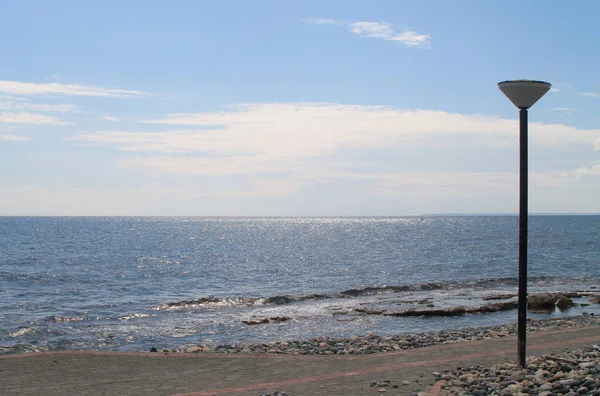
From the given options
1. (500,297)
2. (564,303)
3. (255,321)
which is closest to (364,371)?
(255,321)

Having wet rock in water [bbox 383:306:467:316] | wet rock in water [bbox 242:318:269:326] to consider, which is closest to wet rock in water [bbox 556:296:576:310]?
wet rock in water [bbox 383:306:467:316]

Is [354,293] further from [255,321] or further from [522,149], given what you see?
[522,149]

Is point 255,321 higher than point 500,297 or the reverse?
the reverse

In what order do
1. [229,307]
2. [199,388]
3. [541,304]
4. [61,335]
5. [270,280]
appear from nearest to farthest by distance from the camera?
[199,388] < [61,335] < [541,304] < [229,307] < [270,280]

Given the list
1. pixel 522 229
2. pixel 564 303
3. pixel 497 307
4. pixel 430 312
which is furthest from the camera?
pixel 564 303

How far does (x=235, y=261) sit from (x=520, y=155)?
52.4 metres

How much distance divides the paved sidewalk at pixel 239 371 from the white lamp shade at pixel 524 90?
5.70 metres

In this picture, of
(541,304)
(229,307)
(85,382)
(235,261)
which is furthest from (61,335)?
(235,261)

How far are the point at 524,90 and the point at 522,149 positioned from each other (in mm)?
1156

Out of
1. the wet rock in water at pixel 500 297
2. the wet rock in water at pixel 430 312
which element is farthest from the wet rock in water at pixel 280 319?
the wet rock in water at pixel 500 297

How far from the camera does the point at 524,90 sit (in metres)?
11.2

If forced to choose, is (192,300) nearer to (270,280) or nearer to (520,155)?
(270,280)

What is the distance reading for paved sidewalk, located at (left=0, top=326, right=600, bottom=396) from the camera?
1138 cm

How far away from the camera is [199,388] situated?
452 inches
